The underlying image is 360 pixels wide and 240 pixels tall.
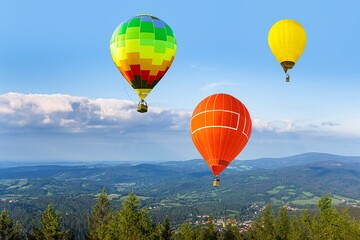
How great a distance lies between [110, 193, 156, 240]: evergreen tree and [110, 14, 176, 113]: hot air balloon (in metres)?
24.6

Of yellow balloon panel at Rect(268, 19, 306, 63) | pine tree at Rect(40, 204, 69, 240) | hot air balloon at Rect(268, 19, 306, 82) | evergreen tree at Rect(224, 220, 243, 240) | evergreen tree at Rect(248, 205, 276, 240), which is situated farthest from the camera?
evergreen tree at Rect(248, 205, 276, 240)

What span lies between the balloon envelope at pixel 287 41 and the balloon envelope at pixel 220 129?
12.7 meters

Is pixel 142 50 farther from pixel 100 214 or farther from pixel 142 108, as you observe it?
pixel 100 214

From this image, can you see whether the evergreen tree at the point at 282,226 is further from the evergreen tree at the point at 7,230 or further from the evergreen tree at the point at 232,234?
the evergreen tree at the point at 7,230

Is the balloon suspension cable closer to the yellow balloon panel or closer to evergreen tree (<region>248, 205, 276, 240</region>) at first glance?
the yellow balloon panel

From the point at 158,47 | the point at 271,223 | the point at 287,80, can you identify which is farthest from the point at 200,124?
the point at 271,223

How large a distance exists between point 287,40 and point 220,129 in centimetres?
1838

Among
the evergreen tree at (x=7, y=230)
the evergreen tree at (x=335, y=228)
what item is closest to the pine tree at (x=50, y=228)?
the evergreen tree at (x=7, y=230)

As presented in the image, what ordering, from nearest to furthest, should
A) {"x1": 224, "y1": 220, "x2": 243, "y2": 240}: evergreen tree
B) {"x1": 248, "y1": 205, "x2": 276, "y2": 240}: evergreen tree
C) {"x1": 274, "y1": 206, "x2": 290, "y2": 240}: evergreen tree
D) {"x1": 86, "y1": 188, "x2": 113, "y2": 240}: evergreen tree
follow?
{"x1": 86, "y1": 188, "x2": 113, "y2": 240}: evergreen tree, {"x1": 224, "y1": 220, "x2": 243, "y2": 240}: evergreen tree, {"x1": 248, "y1": 205, "x2": 276, "y2": 240}: evergreen tree, {"x1": 274, "y1": 206, "x2": 290, "y2": 240}: evergreen tree

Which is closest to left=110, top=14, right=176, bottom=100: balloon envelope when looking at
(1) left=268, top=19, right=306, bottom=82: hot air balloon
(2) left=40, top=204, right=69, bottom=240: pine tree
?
(1) left=268, top=19, right=306, bottom=82: hot air balloon

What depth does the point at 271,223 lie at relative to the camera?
88875 mm

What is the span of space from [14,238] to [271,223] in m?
51.9

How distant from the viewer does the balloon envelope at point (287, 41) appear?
164 ft

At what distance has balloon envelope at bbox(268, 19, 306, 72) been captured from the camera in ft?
164
